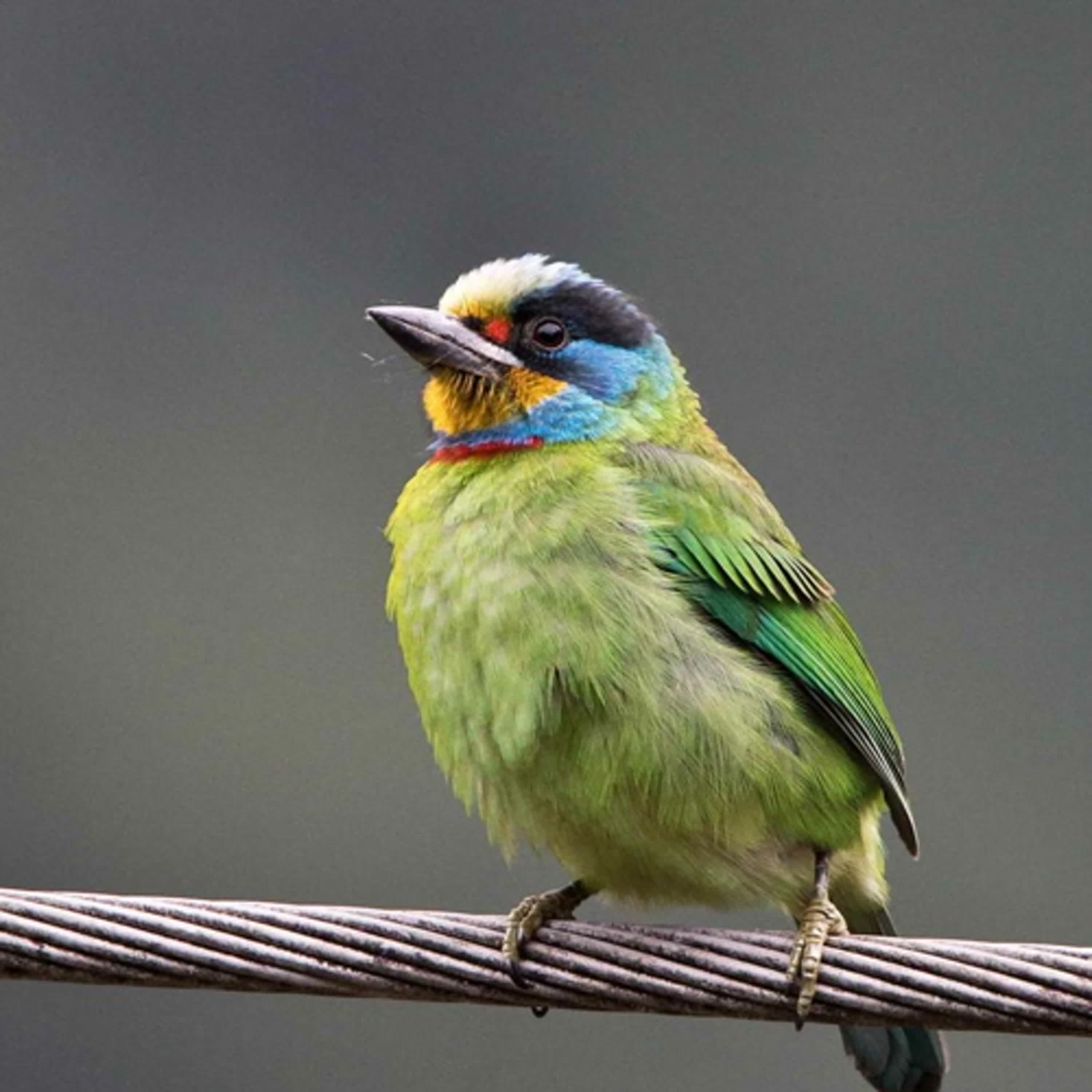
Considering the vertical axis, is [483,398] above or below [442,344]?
below

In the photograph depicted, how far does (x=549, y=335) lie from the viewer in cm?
512

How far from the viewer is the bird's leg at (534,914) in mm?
3758

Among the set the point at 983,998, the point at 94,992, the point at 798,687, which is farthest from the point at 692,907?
the point at 94,992

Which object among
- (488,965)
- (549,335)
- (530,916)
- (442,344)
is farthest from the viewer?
(549,335)

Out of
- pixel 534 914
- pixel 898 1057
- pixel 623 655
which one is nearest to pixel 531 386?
pixel 623 655

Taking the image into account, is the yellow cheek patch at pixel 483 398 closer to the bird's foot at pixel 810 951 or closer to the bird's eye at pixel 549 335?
the bird's eye at pixel 549 335

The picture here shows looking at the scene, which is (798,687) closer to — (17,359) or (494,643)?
(494,643)

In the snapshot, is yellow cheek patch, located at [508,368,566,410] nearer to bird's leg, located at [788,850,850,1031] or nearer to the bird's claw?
the bird's claw

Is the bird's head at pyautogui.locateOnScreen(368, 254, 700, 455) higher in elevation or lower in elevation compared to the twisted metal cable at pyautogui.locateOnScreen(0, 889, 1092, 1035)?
higher

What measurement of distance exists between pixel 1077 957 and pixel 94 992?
7.39 metres

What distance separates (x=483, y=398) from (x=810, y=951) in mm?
1609

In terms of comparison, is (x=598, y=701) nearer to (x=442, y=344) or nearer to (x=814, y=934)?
(x=814, y=934)

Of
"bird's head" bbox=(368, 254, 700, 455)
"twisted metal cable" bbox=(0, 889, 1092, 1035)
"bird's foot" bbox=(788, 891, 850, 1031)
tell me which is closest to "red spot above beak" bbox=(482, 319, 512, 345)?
"bird's head" bbox=(368, 254, 700, 455)

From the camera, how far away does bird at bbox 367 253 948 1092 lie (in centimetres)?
435
